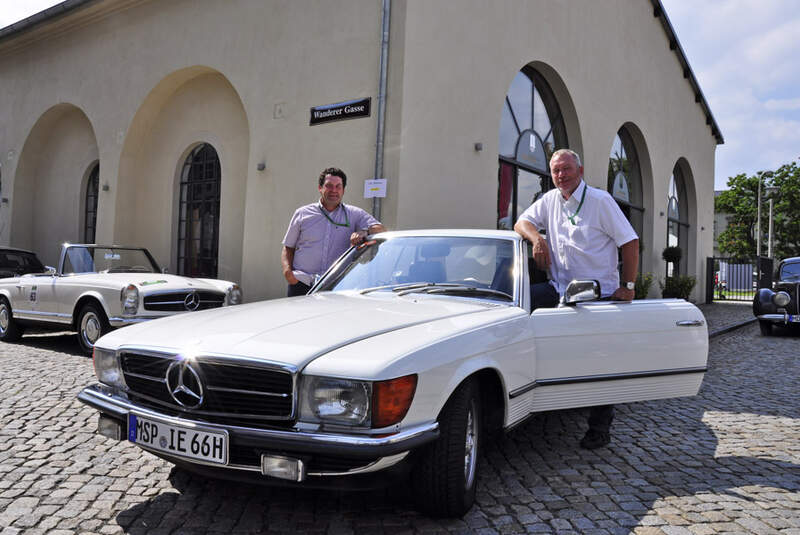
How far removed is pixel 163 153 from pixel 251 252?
4.50m

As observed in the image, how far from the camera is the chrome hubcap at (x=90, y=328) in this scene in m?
6.90

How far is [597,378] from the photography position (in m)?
3.37

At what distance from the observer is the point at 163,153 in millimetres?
12625

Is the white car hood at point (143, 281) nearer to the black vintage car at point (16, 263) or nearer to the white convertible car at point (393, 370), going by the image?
the black vintage car at point (16, 263)

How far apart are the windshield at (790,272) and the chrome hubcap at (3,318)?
13.4 meters

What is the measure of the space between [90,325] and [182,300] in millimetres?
1170

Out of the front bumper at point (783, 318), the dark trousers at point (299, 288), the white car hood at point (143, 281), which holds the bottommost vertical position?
the front bumper at point (783, 318)

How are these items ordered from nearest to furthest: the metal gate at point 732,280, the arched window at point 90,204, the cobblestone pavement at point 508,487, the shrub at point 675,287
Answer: the cobblestone pavement at point 508,487
the arched window at point 90,204
the shrub at point 675,287
the metal gate at point 732,280

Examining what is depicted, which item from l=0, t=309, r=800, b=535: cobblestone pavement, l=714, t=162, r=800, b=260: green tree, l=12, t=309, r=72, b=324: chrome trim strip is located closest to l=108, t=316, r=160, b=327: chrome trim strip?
l=12, t=309, r=72, b=324: chrome trim strip

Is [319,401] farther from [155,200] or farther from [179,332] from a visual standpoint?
[155,200]

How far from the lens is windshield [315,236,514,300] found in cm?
351

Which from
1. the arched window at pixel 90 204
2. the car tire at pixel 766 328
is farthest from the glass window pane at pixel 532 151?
the arched window at pixel 90 204

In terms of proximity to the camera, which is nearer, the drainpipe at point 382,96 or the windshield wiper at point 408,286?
the windshield wiper at point 408,286

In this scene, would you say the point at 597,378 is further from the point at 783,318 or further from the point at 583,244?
the point at 783,318
